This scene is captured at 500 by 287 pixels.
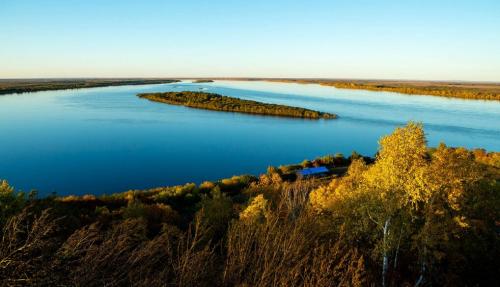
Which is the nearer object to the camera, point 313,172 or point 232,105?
point 313,172

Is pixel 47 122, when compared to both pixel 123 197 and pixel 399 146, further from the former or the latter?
pixel 399 146

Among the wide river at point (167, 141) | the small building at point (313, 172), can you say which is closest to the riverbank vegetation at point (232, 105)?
the wide river at point (167, 141)

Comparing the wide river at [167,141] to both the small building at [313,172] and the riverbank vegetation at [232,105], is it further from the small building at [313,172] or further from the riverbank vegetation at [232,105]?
the small building at [313,172]

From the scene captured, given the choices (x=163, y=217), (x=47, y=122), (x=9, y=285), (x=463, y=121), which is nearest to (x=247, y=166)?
(x=163, y=217)

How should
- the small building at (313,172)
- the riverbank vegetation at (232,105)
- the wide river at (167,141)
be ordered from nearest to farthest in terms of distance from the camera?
the small building at (313,172) < the wide river at (167,141) < the riverbank vegetation at (232,105)

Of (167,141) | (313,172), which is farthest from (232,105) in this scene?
(313,172)

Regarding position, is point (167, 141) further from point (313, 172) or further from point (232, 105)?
point (232, 105)
